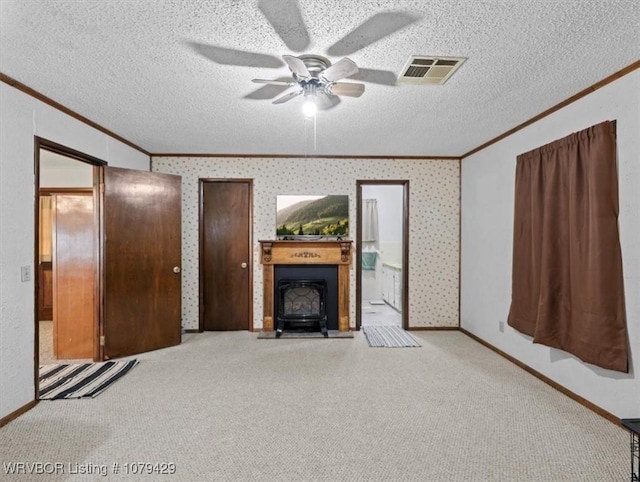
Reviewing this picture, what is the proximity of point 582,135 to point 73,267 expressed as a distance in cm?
494

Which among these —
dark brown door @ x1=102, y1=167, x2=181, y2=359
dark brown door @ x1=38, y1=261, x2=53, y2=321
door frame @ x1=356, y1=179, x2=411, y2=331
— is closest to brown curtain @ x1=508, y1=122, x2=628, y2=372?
door frame @ x1=356, y1=179, x2=411, y2=331

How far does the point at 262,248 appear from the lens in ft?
15.6

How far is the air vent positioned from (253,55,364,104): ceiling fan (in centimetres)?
34

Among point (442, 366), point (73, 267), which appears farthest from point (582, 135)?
point (73, 267)

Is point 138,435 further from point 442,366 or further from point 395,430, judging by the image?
point 442,366

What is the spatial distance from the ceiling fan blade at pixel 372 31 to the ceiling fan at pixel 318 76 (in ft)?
0.44

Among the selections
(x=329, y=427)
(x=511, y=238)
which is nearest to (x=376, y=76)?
(x=511, y=238)

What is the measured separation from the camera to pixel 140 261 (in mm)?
3934

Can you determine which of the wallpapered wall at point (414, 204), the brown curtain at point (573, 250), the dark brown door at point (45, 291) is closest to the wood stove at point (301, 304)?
the wallpapered wall at point (414, 204)

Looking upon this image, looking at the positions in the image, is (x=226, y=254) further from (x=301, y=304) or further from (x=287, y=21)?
(x=287, y=21)

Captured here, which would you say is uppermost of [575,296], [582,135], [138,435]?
[582,135]

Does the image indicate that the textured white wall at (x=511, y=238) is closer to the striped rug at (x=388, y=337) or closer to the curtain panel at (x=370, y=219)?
the striped rug at (x=388, y=337)

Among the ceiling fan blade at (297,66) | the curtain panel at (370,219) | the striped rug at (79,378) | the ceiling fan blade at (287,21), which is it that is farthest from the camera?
the curtain panel at (370,219)

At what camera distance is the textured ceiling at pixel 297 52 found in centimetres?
175
